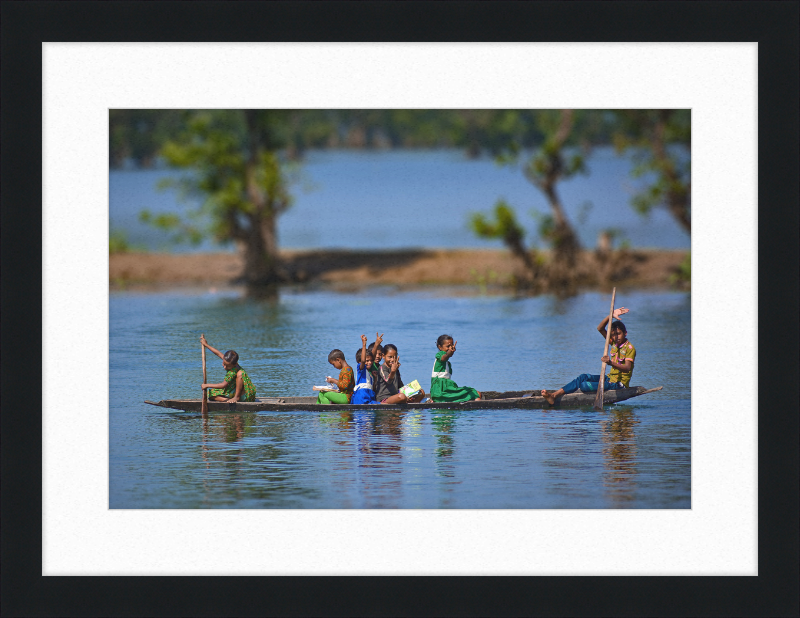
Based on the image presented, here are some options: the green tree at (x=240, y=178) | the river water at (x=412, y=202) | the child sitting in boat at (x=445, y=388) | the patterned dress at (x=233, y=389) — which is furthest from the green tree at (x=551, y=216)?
the patterned dress at (x=233, y=389)

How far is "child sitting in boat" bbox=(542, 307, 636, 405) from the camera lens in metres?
16.7

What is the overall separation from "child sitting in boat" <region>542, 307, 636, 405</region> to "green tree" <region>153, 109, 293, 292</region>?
13.4m

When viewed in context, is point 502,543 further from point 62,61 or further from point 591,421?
point 62,61

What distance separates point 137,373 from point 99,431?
251 inches

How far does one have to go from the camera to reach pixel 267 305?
26.6 metres

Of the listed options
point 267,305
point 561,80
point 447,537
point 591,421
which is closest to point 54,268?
point 447,537

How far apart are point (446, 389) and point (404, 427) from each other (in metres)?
0.94

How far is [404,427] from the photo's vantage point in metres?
16.4

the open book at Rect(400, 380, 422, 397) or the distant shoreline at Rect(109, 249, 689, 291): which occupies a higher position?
the distant shoreline at Rect(109, 249, 689, 291)

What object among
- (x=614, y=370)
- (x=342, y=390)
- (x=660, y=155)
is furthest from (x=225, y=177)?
(x=614, y=370)

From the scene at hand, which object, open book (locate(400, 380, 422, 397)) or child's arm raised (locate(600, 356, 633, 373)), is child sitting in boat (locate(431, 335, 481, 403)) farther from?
child's arm raised (locate(600, 356, 633, 373))

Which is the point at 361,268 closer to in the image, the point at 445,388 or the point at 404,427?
the point at 445,388

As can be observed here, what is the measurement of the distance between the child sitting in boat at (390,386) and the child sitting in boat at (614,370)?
1747 mm

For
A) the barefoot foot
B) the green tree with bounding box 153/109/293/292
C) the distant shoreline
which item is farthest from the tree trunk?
the barefoot foot
